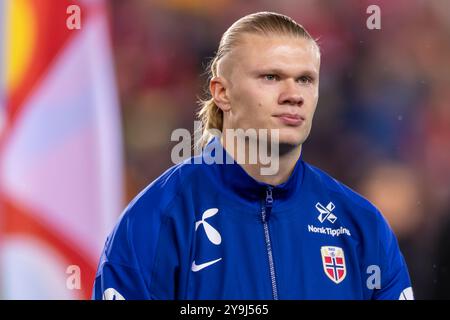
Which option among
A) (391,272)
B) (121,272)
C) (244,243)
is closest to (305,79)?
(244,243)

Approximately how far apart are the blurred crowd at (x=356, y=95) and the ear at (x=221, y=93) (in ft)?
5.92

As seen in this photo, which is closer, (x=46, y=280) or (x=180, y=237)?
(x=180, y=237)

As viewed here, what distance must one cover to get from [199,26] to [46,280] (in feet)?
5.60

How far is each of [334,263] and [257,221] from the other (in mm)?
272

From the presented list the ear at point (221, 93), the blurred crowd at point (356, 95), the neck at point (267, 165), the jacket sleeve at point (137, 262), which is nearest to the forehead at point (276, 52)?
the ear at point (221, 93)

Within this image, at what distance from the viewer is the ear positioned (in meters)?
2.66

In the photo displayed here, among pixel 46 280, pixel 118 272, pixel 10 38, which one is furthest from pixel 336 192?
pixel 10 38

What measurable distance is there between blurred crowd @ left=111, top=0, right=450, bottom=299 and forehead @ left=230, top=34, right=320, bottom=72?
6.54 ft

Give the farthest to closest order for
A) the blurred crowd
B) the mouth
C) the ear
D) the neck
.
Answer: the blurred crowd < the ear < the neck < the mouth

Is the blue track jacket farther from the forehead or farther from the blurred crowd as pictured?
the blurred crowd

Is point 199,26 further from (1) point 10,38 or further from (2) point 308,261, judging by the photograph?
(2) point 308,261

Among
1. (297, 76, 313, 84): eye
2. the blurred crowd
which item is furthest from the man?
the blurred crowd

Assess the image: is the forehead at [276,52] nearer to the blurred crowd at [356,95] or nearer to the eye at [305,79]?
the eye at [305,79]
